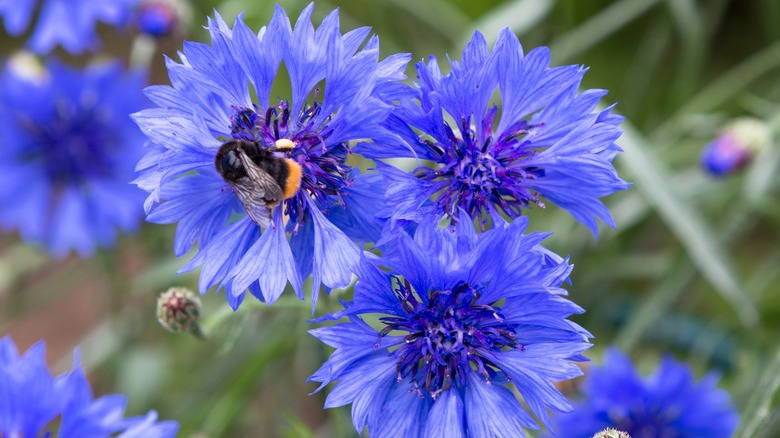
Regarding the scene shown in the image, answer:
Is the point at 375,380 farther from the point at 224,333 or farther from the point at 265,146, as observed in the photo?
the point at 224,333

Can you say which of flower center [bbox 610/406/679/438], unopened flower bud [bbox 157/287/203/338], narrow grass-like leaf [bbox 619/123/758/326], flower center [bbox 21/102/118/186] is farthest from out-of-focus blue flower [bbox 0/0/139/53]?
flower center [bbox 610/406/679/438]

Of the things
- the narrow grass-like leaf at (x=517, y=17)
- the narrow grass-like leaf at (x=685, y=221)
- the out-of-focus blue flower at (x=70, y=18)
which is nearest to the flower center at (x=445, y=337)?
the narrow grass-like leaf at (x=685, y=221)

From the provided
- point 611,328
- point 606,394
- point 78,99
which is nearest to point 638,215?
point 611,328

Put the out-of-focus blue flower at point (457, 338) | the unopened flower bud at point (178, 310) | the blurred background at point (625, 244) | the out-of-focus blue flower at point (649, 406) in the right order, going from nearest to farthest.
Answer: the out-of-focus blue flower at point (457, 338) < the unopened flower bud at point (178, 310) < the out-of-focus blue flower at point (649, 406) < the blurred background at point (625, 244)

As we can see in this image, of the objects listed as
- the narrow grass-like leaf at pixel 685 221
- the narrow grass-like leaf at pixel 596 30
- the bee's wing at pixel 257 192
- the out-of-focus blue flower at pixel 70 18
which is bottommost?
the bee's wing at pixel 257 192

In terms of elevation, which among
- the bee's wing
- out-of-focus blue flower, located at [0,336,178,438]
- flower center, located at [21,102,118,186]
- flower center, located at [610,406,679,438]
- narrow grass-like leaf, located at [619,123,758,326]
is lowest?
out-of-focus blue flower, located at [0,336,178,438]

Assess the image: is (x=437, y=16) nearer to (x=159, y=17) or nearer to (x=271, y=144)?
(x=159, y=17)

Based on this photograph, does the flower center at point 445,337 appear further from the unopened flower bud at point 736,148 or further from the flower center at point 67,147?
the flower center at point 67,147

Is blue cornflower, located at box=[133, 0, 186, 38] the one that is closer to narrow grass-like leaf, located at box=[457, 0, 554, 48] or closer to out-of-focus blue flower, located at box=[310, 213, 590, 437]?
narrow grass-like leaf, located at box=[457, 0, 554, 48]
